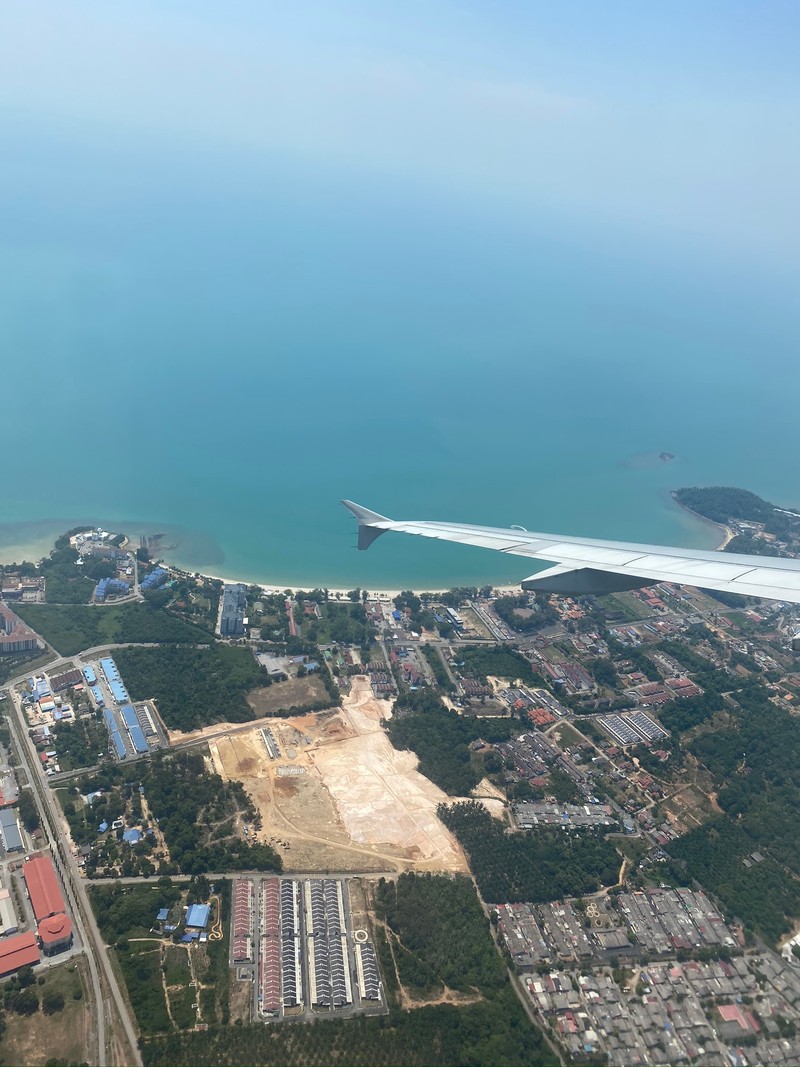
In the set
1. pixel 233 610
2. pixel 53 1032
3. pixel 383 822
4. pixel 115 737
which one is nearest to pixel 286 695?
pixel 115 737

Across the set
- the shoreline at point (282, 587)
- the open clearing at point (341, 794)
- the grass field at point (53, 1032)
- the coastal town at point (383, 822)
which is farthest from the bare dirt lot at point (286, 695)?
the grass field at point (53, 1032)

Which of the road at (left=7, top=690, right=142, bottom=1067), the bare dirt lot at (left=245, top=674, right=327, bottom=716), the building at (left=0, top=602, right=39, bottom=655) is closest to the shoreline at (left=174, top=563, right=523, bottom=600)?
the bare dirt lot at (left=245, top=674, right=327, bottom=716)

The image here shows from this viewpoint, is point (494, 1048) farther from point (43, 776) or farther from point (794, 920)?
point (43, 776)

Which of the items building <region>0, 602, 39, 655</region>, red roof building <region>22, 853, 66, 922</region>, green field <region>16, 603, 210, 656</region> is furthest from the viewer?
green field <region>16, 603, 210, 656</region>

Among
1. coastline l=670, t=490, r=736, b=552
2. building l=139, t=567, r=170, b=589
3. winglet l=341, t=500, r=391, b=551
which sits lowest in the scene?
building l=139, t=567, r=170, b=589

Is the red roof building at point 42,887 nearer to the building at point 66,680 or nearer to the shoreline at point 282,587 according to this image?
the building at point 66,680

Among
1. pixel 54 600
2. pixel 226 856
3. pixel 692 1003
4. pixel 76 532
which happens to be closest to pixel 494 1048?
pixel 692 1003

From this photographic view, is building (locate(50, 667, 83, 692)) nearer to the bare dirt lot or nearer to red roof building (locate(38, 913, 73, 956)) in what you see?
the bare dirt lot
